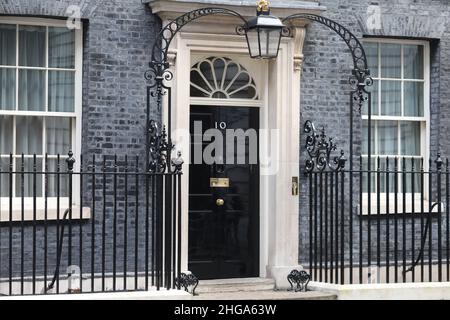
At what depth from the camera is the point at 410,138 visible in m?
12.9

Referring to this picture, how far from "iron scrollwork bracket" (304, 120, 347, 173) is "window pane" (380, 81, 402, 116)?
1.09 meters

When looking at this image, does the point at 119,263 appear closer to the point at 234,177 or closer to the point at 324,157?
the point at 234,177

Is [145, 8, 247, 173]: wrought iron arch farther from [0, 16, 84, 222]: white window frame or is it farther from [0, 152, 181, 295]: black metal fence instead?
[0, 16, 84, 222]: white window frame

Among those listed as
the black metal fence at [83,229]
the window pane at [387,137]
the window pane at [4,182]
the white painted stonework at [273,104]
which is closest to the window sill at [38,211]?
the black metal fence at [83,229]

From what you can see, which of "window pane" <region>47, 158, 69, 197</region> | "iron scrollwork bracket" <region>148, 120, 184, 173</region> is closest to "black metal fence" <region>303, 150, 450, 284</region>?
"iron scrollwork bracket" <region>148, 120, 184, 173</region>

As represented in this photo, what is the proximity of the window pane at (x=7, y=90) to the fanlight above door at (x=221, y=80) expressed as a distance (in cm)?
223

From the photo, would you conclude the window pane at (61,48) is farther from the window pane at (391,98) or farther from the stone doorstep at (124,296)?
the window pane at (391,98)

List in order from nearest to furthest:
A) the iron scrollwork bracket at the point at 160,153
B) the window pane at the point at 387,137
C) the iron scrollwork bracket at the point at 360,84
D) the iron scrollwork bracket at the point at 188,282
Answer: the iron scrollwork bracket at the point at 160,153, the iron scrollwork bracket at the point at 188,282, the iron scrollwork bracket at the point at 360,84, the window pane at the point at 387,137

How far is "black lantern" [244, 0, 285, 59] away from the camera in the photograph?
34.1ft

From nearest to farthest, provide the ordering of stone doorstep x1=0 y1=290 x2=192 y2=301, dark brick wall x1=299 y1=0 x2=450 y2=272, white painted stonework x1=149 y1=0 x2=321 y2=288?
stone doorstep x1=0 y1=290 x2=192 y2=301 → white painted stonework x1=149 y1=0 x2=321 y2=288 → dark brick wall x1=299 y1=0 x2=450 y2=272

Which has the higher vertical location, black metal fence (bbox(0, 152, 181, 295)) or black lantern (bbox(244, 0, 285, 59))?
black lantern (bbox(244, 0, 285, 59))

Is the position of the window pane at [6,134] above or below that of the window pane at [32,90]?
below

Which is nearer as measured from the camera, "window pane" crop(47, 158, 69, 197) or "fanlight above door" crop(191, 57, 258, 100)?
"window pane" crop(47, 158, 69, 197)

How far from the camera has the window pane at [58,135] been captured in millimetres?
11023
